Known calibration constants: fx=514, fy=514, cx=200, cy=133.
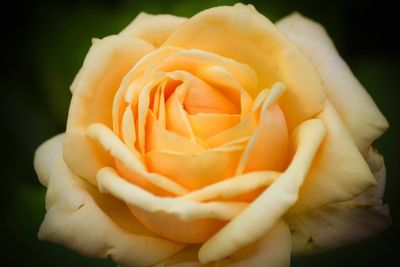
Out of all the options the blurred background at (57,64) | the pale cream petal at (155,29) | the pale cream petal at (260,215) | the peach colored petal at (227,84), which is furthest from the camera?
the blurred background at (57,64)

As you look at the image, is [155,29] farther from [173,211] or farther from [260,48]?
[173,211]

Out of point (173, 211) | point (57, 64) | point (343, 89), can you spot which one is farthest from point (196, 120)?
point (57, 64)

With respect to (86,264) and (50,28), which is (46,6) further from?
(86,264)

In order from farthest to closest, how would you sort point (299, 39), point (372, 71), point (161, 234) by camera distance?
1. point (372, 71)
2. point (299, 39)
3. point (161, 234)

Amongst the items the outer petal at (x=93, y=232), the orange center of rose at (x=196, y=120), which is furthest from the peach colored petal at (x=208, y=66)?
the outer petal at (x=93, y=232)

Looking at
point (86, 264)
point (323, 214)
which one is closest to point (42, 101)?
point (86, 264)

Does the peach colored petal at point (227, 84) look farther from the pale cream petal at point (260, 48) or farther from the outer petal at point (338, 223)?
the outer petal at point (338, 223)
